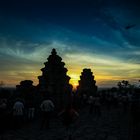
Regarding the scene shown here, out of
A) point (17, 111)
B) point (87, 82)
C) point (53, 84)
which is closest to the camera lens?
point (17, 111)

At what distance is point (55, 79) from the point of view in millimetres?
21672

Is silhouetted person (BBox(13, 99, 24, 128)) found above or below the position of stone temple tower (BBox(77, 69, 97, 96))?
below

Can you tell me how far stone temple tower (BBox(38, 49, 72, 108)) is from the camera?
2148cm

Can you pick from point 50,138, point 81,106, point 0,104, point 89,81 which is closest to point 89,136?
point 50,138

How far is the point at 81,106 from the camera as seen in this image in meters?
29.9

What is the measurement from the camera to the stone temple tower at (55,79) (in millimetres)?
21484

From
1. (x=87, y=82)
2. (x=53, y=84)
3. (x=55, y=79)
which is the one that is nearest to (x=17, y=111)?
(x=53, y=84)

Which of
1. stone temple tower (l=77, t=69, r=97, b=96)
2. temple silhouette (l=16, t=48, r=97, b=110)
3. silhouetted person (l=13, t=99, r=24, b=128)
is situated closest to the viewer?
silhouetted person (l=13, t=99, r=24, b=128)

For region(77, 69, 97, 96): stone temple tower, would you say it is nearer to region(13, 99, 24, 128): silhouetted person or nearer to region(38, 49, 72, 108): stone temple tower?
region(38, 49, 72, 108): stone temple tower

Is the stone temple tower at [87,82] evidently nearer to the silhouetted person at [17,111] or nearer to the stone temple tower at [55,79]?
the stone temple tower at [55,79]

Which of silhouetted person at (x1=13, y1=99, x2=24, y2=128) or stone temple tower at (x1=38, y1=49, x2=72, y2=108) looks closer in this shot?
silhouetted person at (x1=13, y1=99, x2=24, y2=128)

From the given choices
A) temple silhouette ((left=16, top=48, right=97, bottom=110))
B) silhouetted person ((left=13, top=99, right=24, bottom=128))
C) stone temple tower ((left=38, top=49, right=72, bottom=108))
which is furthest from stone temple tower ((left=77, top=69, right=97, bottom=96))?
silhouetted person ((left=13, top=99, right=24, bottom=128))

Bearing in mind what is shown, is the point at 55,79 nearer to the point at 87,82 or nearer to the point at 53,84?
the point at 53,84

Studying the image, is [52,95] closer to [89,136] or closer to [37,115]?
[37,115]
